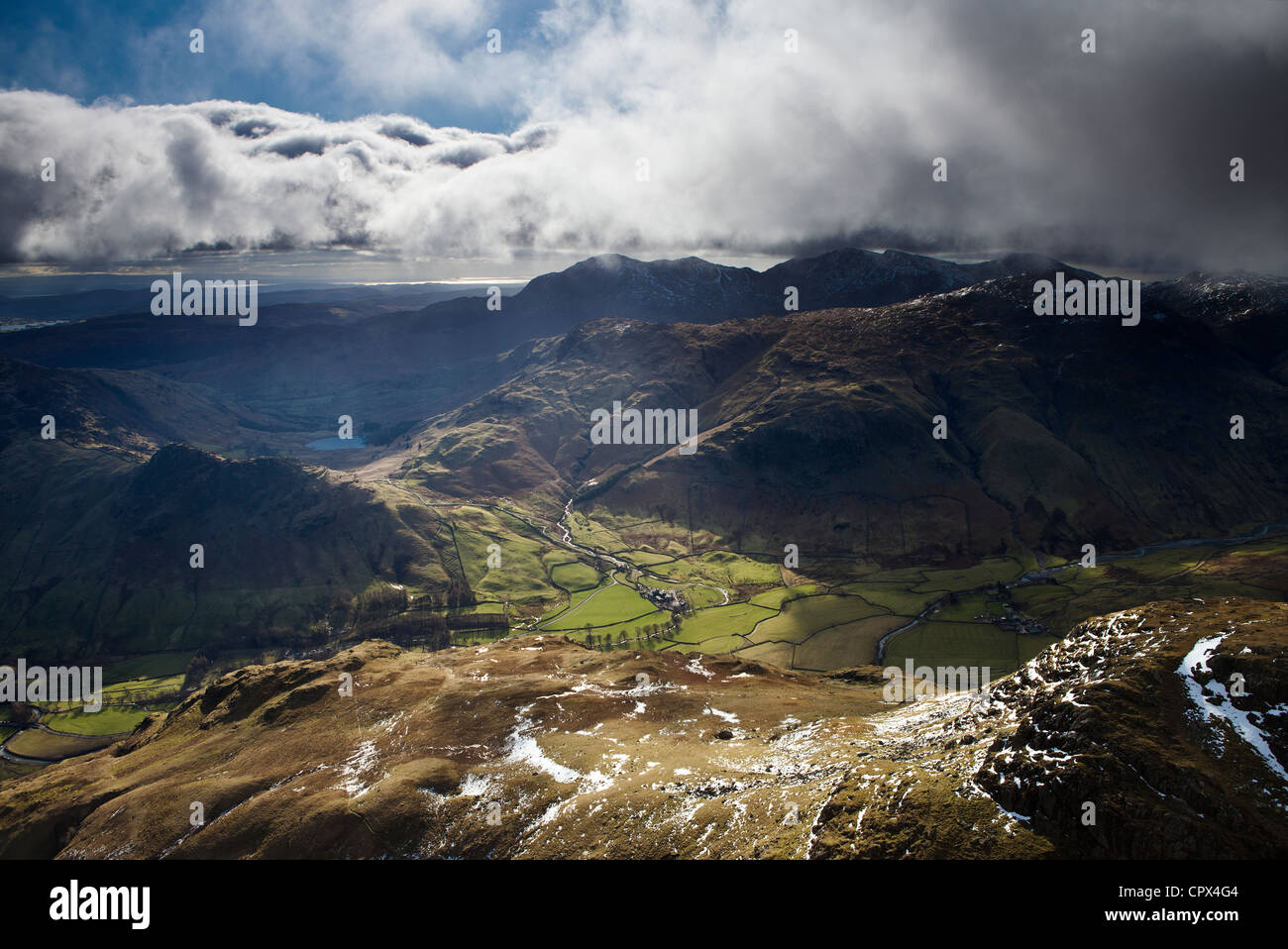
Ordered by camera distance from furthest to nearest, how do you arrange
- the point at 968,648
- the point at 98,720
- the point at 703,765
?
the point at 98,720
the point at 968,648
the point at 703,765

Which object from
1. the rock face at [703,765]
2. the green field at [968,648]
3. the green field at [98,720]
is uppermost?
the rock face at [703,765]

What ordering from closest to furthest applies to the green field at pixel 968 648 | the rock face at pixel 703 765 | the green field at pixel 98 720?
the rock face at pixel 703 765 → the green field at pixel 968 648 → the green field at pixel 98 720

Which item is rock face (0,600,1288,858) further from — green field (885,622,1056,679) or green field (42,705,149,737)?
green field (42,705,149,737)

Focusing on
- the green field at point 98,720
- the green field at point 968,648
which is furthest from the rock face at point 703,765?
the green field at point 98,720

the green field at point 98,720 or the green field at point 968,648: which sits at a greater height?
the green field at point 968,648

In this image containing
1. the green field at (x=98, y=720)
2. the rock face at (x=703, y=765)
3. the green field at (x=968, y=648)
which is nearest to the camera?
the rock face at (x=703, y=765)

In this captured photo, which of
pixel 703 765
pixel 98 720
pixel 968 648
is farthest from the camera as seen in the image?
pixel 98 720

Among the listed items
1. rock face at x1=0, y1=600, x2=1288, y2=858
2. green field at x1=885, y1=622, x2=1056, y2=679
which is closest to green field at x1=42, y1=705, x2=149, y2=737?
rock face at x1=0, y1=600, x2=1288, y2=858

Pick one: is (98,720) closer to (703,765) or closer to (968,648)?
(703,765)

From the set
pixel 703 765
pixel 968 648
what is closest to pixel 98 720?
pixel 703 765

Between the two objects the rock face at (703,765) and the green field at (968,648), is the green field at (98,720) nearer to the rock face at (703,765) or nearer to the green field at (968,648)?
the rock face at (703,765)
